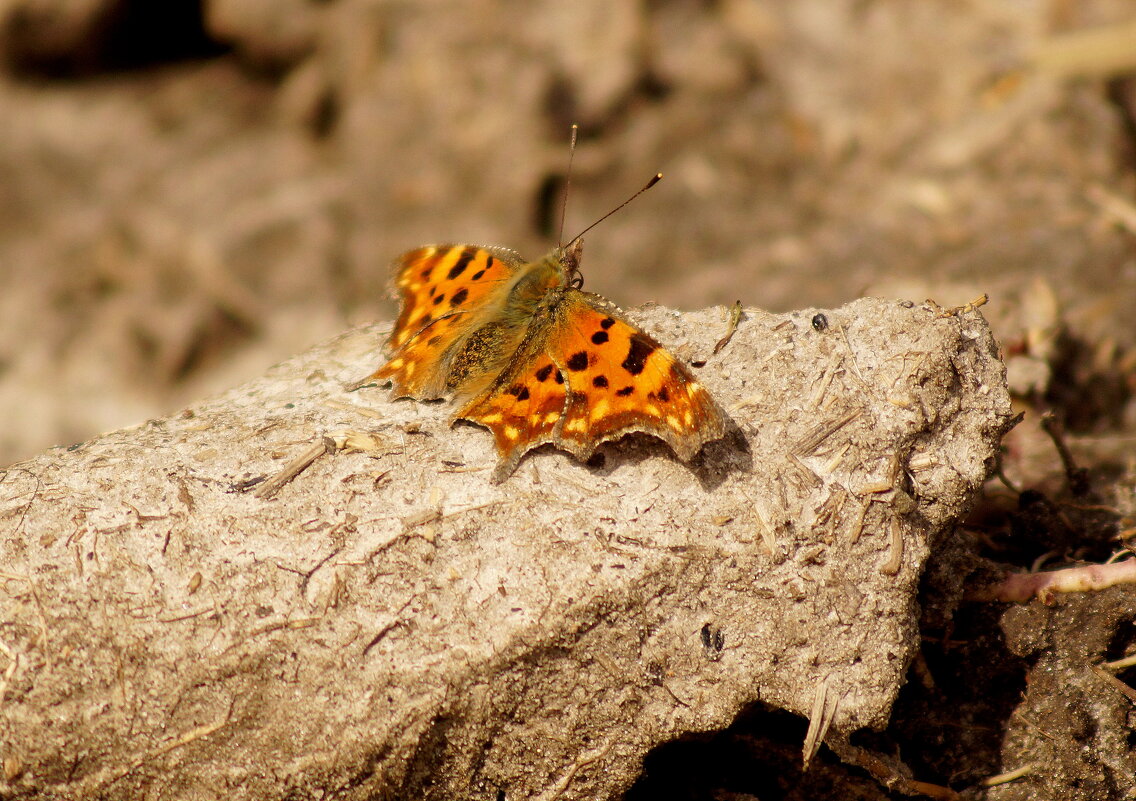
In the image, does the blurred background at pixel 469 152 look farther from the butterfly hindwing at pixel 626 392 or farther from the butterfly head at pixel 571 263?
the butterfly hindwing at pixel 626 392

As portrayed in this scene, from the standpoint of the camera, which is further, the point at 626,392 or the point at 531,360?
the point at 531,360

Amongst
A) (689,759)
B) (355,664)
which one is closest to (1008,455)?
(689,759)

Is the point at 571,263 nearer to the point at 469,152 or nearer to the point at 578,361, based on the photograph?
the point at 578,361

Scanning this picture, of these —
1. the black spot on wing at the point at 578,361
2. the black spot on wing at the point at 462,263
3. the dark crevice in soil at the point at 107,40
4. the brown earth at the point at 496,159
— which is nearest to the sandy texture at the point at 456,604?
the black spot on wing at the point at 578,361

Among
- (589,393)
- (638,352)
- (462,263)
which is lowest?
(589,393)

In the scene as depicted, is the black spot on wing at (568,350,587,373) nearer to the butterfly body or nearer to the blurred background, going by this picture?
the butterfly body

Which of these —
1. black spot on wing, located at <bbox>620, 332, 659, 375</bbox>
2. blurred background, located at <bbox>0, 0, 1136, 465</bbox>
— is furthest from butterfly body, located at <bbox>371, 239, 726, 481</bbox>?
blurred background, located at <bbox>0, 0, 1136, 465</bbox>

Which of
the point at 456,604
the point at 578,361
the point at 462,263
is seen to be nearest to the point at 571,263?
the point at 462,263
